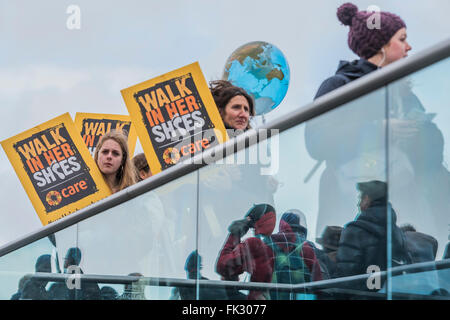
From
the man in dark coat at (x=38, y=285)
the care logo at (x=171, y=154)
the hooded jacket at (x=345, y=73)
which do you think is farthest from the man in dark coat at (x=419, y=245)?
the care logo at (x=171, y=154)

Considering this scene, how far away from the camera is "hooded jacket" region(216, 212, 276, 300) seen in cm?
323

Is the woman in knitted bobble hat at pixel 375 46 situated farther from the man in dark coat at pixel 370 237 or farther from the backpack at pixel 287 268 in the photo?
the man in dark coat at pixel 370 237

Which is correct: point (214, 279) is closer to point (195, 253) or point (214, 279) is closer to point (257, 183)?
point (195, 253)

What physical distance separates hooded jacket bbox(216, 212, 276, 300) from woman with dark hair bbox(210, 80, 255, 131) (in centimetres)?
197

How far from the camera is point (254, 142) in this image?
310 cm

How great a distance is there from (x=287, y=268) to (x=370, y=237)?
1.72 feet

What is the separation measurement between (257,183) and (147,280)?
77 cm

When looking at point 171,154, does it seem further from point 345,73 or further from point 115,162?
point 345,73

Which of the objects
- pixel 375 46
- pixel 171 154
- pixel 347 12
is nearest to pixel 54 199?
pixel 171 154

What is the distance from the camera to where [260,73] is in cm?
620

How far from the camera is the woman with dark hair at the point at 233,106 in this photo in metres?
5.23

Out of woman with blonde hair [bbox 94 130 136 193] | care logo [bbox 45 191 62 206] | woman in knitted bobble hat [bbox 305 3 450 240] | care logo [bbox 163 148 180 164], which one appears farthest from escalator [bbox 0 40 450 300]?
woman with blonde hair [bbox 94 130 136 193]

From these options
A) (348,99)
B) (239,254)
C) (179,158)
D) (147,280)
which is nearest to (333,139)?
(348,99)

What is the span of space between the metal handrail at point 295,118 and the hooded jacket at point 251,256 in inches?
13.4
